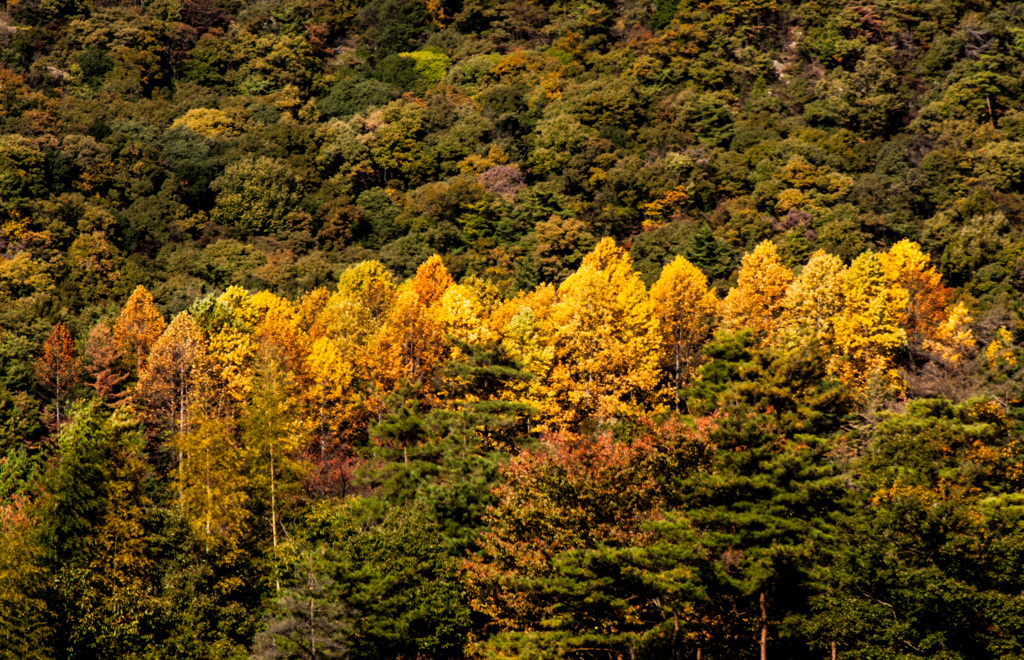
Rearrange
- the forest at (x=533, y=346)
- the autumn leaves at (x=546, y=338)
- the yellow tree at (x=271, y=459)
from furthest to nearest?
1. the autumn leaves at (x=546, y=338)
2. the yellow tree at (x=271, y=459)
3. the forest at (x=533, y=346)

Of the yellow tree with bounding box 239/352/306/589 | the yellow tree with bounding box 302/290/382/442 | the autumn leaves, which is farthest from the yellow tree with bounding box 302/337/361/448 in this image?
the yellow tree with bounding box 239/352/306/589

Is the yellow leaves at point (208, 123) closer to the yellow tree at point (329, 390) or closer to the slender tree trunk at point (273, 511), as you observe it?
the yellow tree at point (329, 390)

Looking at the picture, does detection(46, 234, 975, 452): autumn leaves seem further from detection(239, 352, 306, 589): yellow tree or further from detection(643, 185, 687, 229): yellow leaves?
detection(643, 185, 687, 229): yellow leaves

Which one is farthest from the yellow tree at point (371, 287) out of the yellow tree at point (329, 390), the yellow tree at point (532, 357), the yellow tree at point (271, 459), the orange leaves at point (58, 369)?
the yellow tree at point (271, 459)

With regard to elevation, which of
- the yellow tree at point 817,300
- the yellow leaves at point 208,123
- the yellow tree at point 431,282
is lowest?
the yellow tree at point 431,282

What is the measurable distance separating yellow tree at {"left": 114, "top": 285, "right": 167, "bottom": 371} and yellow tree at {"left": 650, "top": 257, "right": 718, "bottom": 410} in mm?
33976

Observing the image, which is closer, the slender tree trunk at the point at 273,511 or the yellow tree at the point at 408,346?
the slender tree trunk at the point at 273,511

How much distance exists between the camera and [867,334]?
169 ft

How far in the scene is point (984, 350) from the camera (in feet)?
161

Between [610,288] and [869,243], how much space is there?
3412cm

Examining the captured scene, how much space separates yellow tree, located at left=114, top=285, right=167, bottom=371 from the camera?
69250 mm

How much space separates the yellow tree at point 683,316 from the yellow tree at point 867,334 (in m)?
8.53

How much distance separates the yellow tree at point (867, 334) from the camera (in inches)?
1932

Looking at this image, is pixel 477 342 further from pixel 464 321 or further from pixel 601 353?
pixel 601 353
